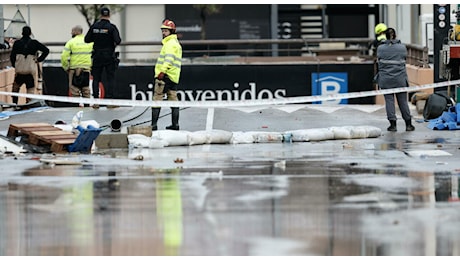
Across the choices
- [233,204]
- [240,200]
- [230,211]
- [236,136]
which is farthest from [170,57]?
[230,211]

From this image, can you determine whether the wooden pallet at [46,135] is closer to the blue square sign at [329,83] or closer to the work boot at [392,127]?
the work boot at [392,127]

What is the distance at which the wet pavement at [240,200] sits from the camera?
9211 mm

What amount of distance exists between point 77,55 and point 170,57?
5600mm

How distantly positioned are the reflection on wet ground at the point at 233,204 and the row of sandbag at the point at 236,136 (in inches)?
38.3

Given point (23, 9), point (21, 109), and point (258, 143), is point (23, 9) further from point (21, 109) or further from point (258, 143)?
point (258, 143)

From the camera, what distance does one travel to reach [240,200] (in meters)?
11.4

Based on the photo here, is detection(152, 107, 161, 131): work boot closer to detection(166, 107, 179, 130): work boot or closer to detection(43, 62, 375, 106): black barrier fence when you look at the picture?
detection(166, 107, 179, 130): work boot

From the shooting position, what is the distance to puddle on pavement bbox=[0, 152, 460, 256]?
30.0 feet

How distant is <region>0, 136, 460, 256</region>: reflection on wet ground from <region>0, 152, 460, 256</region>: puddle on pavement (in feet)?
0.03

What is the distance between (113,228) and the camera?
9.92 metres

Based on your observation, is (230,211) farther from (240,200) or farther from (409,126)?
(409,126)

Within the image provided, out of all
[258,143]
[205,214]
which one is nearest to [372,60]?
[258,143]

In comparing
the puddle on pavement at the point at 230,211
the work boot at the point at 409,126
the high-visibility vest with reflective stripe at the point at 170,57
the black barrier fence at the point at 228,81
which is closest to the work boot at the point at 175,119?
the high-visibility vest with reflective stripe at the point at 170,57

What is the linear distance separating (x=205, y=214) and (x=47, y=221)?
1.34 m
